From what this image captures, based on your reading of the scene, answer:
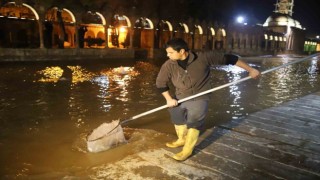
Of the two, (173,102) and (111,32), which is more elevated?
(111,32)

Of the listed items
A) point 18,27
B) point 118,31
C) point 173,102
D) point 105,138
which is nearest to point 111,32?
point 118,31

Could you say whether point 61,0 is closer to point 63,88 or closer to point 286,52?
point 63,88

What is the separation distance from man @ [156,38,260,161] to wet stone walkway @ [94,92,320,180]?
12.9 inches

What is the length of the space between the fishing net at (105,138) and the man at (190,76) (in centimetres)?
127

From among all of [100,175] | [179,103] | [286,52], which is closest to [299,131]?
[179,103]

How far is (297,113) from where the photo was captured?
6.72 metres

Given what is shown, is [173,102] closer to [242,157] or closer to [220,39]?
[242,157]

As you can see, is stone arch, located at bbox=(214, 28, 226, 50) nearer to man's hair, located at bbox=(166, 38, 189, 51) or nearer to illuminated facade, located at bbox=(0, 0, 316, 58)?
illuminated facade, located at bbox=(0, 0, 316, 58)

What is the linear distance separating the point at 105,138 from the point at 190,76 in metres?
1.85

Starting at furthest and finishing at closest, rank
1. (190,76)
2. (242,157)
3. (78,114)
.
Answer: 1. (78,114)
2. (242,157)
3. (190,76)

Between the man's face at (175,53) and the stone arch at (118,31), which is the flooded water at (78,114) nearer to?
the man's face at (175,53)

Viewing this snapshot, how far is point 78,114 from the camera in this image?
25.5ft

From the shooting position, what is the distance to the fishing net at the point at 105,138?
480cm

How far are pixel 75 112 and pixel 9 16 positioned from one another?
61.8ft
